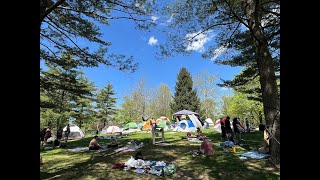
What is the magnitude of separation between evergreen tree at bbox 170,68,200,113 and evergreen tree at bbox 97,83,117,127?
10824 mm

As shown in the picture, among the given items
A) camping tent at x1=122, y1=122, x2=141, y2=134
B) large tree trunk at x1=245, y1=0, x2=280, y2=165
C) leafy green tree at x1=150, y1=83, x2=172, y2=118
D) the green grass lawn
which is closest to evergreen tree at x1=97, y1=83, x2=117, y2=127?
leafy green tree at x1=150, y1=83, x2=172, y2=118

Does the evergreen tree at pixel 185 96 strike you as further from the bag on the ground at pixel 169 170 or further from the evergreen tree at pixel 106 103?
the bag on the ground at pixel 169 170

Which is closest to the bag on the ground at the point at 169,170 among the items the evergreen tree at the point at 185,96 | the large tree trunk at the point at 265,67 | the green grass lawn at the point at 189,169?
the green grass lawn at the point at 189,169

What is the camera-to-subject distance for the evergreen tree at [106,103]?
3419cm

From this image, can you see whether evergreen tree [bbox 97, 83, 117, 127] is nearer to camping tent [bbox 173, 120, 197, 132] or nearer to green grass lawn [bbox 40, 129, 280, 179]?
camping tent [bbox 173, 120, 197, 132]

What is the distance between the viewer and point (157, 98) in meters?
41.7

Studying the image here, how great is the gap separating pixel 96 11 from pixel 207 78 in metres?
37.0

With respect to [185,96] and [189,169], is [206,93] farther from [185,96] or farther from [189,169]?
[189,169]

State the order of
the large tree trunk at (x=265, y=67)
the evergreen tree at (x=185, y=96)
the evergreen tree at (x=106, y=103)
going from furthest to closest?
the evergreen tree at (x=185, y=96)
the evergreen tree at (x=106, y=103)
the large tree trunk at (x=265, y=67)

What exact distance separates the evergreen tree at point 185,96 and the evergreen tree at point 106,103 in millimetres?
10824

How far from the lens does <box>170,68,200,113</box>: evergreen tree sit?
40344 mm

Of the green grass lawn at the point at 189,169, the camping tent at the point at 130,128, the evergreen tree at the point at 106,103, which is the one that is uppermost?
the evergreen tree at the point at 106,103

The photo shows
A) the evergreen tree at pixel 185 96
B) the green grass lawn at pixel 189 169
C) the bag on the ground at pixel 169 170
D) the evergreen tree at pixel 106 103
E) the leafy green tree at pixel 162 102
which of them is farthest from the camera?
the leafy green tree at pixel 162 102
